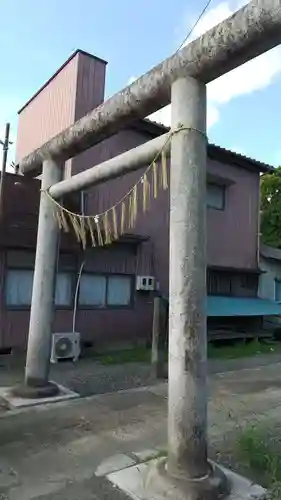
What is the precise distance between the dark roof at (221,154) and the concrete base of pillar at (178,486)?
8.53 meters

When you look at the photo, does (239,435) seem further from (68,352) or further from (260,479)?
(68,352)

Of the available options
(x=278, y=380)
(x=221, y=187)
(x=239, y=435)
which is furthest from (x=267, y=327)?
(x=239, y=435)

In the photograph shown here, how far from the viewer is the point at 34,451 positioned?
406 cm

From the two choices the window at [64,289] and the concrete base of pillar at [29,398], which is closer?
the concrete base of pillar at [29,398]

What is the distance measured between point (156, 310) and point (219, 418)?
2.29 metres

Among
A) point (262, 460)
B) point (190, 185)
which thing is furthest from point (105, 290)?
point (190, 185)

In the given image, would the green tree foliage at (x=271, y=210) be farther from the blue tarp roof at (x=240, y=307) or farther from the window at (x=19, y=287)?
the window at (x=19, y=287)

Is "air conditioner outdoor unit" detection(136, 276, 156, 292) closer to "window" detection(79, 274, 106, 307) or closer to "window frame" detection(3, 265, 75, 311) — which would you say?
"window" detection(79, 274, 106, 307)

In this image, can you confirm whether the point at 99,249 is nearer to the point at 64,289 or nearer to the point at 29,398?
the point at 64,289

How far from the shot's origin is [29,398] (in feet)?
18.4

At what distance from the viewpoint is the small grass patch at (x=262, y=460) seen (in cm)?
347

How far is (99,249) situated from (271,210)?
17388 millimetres

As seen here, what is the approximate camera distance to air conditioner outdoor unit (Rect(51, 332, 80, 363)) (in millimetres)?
8305

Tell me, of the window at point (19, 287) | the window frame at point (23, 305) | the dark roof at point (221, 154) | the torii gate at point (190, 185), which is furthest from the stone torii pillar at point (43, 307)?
the dark roof at point (221, 154)
